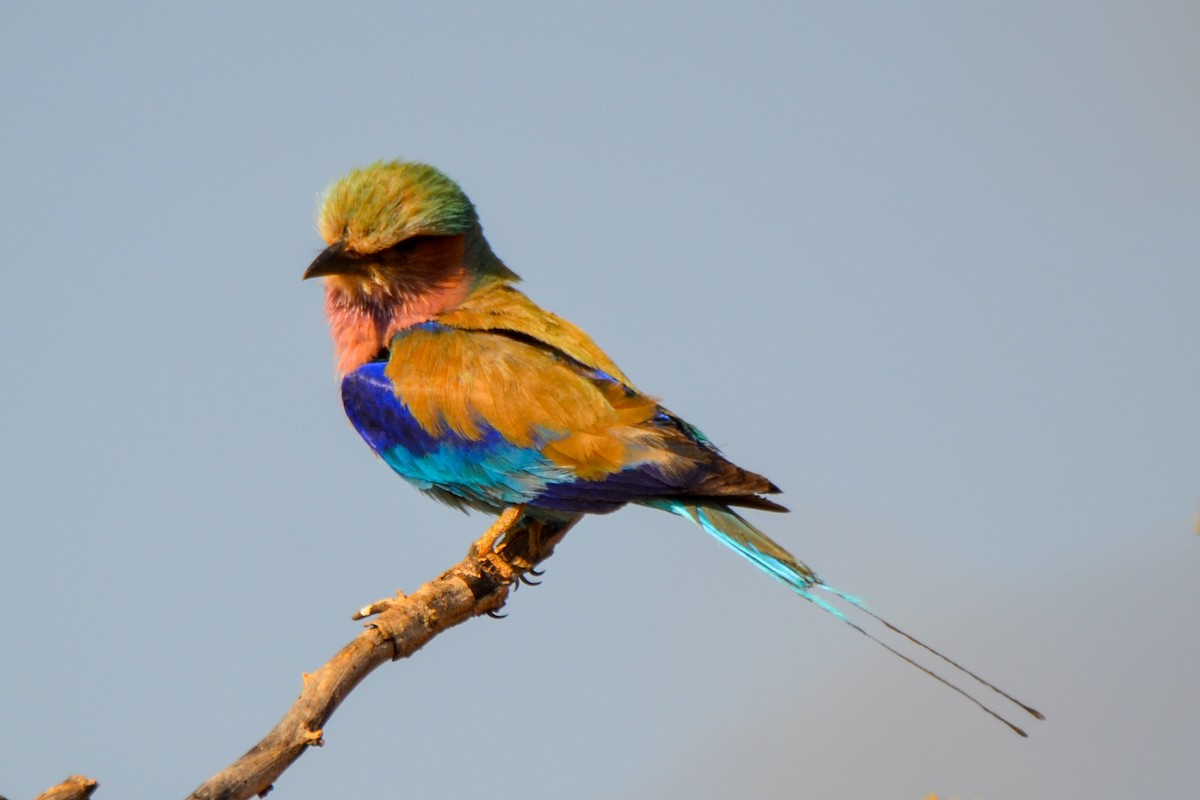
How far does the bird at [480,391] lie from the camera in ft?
12.7

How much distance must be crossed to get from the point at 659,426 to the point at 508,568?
0.63 m

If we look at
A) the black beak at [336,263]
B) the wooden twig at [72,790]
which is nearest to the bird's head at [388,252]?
the black beak at [336,263]

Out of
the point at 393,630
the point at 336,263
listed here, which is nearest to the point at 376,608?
the point at 393,630

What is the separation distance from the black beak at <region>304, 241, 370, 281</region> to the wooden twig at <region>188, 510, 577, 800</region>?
89 cm

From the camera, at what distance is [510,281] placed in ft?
15.5

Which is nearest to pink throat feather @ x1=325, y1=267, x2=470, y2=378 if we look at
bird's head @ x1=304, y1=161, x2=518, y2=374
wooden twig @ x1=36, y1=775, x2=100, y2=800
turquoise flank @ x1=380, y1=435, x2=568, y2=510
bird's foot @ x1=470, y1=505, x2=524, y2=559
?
bird's head @ x1=304, y1=161, x2=518, y2=374

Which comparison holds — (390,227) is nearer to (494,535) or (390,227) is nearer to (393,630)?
(494,535)

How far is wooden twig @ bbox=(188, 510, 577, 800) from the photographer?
289 centimetres

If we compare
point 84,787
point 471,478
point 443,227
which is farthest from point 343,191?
point 84,787

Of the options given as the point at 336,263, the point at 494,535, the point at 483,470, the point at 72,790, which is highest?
the point at 336,263

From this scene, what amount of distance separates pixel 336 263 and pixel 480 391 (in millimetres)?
654

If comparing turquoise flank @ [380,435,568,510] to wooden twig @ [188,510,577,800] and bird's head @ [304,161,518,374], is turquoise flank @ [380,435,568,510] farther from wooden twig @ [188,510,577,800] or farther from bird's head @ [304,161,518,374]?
bird's head @ [304,161,518,374]

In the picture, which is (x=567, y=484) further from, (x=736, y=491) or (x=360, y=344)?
(x=360, y=344)

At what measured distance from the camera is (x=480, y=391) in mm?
4137
